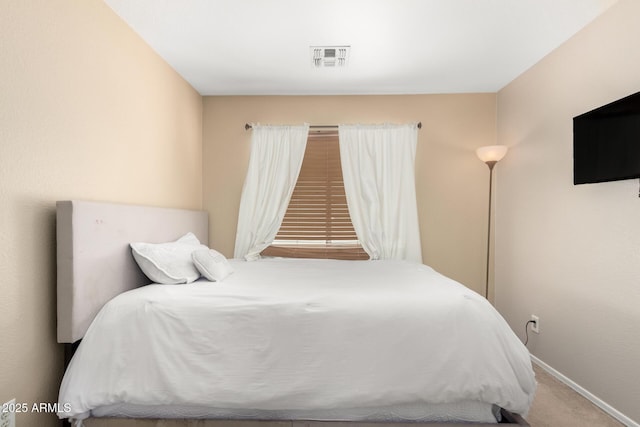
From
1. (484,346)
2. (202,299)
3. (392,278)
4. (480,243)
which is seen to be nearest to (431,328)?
(484,346)

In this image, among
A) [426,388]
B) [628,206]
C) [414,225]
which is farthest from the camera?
[414,225]

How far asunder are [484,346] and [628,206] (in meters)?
1.33

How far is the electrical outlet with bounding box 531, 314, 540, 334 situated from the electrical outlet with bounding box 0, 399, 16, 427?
A: 343 centimetres

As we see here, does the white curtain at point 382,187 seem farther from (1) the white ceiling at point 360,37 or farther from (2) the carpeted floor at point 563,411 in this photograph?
(2) the carpeted floor at point 563,411

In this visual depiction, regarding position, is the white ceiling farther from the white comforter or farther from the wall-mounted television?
the white comforter

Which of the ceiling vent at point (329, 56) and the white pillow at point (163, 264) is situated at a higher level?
the ceiling vent at point (329, 56)

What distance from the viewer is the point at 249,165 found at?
344 centimetres

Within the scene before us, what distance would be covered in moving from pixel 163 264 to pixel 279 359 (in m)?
0.98

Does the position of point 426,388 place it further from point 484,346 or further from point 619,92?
point 619,92

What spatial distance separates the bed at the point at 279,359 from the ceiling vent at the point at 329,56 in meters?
1.92

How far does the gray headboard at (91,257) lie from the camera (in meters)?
1.55

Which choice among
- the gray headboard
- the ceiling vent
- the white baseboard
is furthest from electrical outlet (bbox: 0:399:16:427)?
the white baseboard

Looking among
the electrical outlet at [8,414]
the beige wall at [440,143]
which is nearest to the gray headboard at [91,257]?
the electrical outlet at [8,414]

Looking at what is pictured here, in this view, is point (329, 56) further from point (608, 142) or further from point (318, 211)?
point (608, 142)
